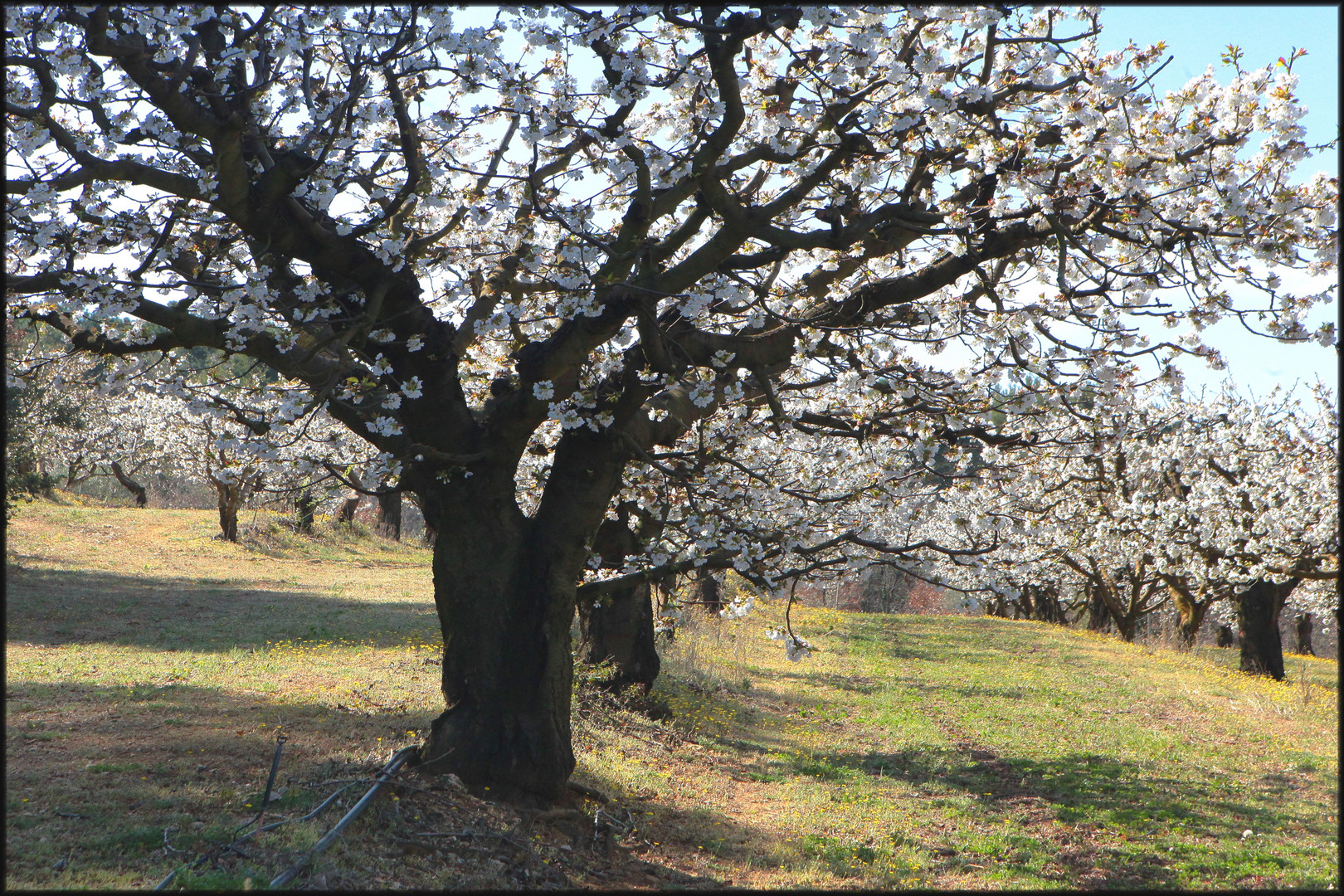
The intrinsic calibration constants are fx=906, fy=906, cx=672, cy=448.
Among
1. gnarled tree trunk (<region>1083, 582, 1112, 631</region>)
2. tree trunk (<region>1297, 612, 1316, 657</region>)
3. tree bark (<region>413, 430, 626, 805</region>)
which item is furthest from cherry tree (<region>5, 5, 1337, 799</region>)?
tree trunk (<region>1297, 612, 1316, 657</region>)

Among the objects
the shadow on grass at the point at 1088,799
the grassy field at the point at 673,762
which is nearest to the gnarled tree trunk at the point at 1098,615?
the grassy field at the point at 673,762

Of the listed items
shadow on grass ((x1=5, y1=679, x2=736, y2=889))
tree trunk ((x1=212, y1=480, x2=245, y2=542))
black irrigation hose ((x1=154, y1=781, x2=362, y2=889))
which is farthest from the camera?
tree trunk ((x1=212, y1=480, x2=245, y2=542))

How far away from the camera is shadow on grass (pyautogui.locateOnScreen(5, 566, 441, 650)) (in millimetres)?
12375

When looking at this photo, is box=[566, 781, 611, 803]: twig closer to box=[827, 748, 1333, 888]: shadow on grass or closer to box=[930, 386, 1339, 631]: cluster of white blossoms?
box=[827, 748, 1333, 888]: shadow on grass

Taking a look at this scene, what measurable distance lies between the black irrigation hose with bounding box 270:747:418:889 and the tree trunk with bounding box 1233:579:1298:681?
52.9 ft

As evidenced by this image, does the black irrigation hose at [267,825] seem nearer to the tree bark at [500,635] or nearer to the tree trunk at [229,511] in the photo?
the tree bark at [500,635]

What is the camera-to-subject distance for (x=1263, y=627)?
16.7 meters

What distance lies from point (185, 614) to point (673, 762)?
31.2 ft

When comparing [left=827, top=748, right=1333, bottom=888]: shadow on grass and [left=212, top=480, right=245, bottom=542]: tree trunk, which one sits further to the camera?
[left=212, top=480, right=245, bottom=542]: tree trunk

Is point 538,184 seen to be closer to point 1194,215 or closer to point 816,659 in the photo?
point 1194,215

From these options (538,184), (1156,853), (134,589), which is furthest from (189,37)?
(134,589)

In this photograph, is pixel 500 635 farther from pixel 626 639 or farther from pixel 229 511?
pixel 229 511

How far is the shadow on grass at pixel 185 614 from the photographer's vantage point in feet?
40.6

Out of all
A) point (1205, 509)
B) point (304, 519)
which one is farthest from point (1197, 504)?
point (304, 519)
